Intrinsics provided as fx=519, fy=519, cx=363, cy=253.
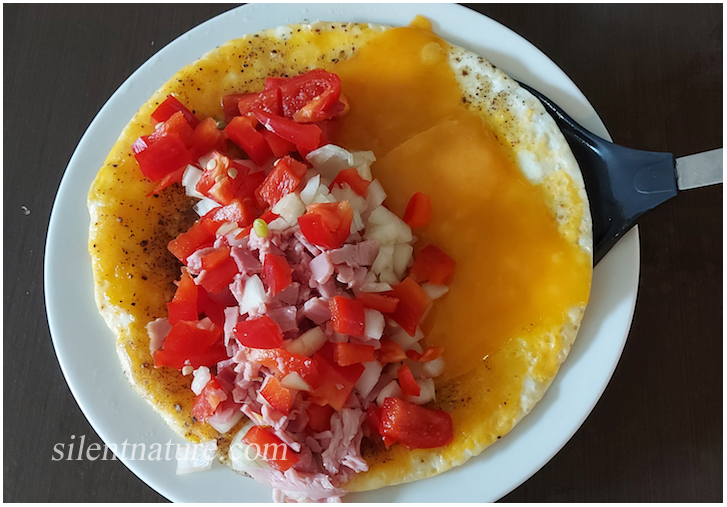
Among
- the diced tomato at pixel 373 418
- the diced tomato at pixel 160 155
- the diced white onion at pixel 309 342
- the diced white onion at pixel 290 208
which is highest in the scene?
the diced tomato at pixel 160 155

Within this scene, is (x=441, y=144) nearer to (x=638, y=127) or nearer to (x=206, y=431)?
(x=638, y=127)

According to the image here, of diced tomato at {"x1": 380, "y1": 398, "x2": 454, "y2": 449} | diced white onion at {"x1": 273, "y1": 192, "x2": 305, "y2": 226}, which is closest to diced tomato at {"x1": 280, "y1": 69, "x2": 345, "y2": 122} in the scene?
diced white onion at {"x1": 273, "y1": 192, "x2": 305, "y2": 226}

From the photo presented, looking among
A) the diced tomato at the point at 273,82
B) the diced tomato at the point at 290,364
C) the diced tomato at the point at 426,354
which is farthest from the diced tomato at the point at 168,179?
the diced tomato at the point at 426,354

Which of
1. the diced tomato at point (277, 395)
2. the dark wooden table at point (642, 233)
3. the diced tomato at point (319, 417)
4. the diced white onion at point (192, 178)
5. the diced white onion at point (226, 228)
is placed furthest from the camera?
the dark wooden table at point (642, 233)

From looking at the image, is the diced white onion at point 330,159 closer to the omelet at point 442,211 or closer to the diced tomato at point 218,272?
the omelet at point 442,211

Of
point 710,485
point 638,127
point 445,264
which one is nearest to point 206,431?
point 445,264

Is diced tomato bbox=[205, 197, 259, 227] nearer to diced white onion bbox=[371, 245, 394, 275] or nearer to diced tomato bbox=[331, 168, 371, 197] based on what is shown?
diced tomato bbox=[331, 168, 371, 197]

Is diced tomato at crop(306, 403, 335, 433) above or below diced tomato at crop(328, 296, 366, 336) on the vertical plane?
below
